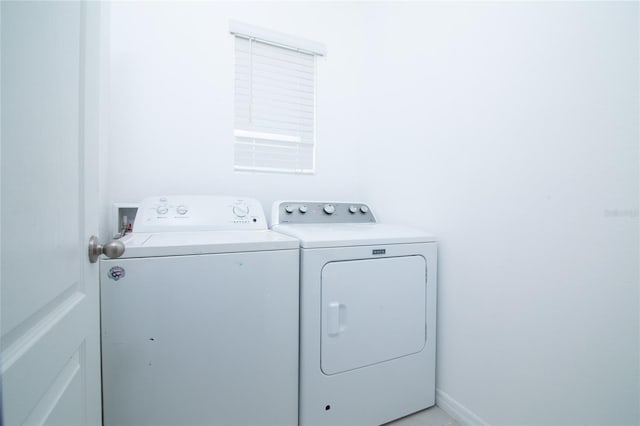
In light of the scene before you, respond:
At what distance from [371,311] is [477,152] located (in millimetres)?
867

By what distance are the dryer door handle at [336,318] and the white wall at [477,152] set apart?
588mm

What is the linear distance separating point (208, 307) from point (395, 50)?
1.84 m

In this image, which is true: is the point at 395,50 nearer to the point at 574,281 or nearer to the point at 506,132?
the point at 506,132

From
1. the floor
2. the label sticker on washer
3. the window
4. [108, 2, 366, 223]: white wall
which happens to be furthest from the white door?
the floor

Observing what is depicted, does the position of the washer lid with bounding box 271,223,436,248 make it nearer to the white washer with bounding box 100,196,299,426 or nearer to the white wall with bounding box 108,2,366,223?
the white washer with bounding box 100,196,299,426

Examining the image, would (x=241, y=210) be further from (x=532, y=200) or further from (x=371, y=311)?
(x=532, y=200)

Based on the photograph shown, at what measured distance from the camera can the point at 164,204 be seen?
142cm

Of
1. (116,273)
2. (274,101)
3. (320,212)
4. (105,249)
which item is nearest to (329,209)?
(320,212)

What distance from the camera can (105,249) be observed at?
67 cm

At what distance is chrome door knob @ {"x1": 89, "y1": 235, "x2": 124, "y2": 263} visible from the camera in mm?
661

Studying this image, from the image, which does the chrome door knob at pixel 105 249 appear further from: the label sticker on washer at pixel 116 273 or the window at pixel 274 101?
the window at pixel 274 101

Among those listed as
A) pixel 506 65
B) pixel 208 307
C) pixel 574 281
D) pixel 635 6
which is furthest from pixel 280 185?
pixel 635 6

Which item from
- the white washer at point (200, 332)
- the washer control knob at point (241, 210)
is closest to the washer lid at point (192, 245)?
the white washer at point (200, 332)

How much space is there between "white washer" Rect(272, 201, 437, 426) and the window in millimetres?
668
